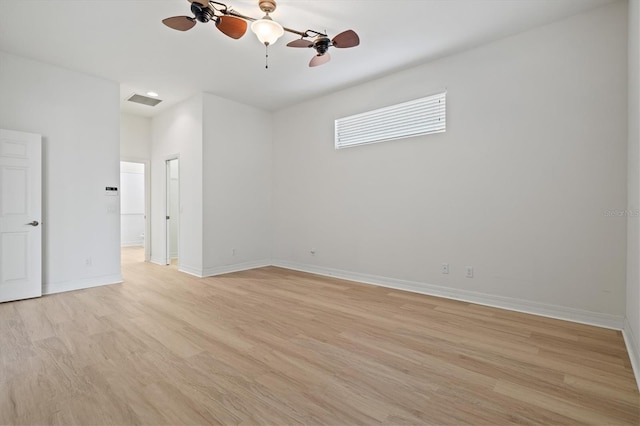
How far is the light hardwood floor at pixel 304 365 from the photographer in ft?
5.78

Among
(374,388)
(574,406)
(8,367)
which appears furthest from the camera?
(8,367)

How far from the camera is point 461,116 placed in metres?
3.88

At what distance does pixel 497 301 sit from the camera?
3.59 m

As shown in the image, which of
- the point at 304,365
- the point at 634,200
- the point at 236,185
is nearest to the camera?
the point at 304,365

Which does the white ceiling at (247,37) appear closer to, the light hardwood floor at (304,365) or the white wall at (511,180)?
the white wall at (511,180)

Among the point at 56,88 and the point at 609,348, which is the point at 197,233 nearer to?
the point at 56,88

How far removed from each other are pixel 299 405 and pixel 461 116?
377 cm

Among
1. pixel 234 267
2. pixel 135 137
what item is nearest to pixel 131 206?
pixel 135 137

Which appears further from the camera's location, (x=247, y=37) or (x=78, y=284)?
(x=78, y=284)

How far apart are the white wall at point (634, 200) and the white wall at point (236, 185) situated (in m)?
5.33

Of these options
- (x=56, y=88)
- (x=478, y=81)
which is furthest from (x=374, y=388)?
(x=56, y=88)

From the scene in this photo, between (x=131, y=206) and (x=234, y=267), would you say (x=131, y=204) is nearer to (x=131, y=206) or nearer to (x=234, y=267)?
(x=131, y=206)

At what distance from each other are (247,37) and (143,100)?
129 inches

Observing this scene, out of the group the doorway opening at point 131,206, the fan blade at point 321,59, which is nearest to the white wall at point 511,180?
the fan blade at point 321,59
